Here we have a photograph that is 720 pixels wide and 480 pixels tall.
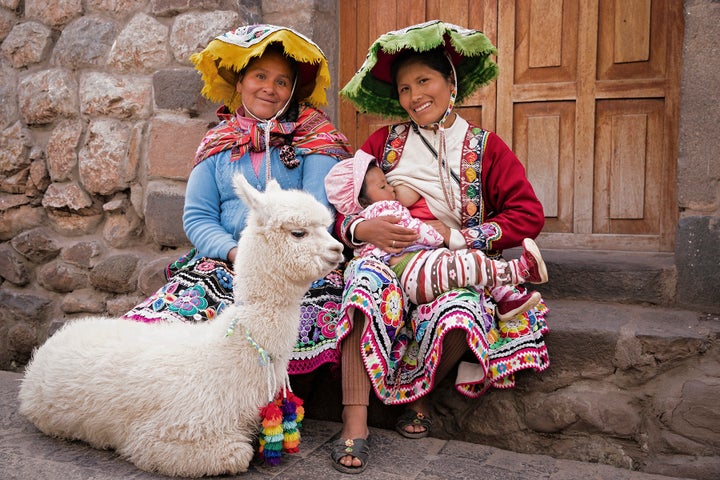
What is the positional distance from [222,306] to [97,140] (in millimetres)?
1734

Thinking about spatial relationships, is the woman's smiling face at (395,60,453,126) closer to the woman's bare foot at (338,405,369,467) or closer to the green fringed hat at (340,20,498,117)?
the green fringed hat at (340,20,498,117)

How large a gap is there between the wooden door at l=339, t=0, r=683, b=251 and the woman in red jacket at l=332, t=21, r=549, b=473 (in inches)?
26.2

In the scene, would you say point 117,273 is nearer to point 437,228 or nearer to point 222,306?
point 222,306

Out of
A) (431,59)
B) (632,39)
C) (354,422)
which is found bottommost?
(354,422)

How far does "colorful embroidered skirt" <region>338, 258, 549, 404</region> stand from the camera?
2.20 metres

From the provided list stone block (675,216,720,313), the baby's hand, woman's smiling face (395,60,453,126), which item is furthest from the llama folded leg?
stone block (675,216,720,313)

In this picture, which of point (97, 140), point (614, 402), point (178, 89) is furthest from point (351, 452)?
point (97, 140)

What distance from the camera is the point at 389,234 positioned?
2371 millimetres

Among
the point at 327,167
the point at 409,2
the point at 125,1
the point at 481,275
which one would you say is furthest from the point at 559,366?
the point at 125,1

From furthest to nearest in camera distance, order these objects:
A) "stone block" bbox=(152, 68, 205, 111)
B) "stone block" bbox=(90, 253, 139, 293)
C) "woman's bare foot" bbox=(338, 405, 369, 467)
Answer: "stone block" bbox=(90, 253, 139, 293), "stone block" bbox=(152, 68, 205, 111), "woman's bare foot" bbox=(338, 405, 369, 467)

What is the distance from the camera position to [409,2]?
3.50 m

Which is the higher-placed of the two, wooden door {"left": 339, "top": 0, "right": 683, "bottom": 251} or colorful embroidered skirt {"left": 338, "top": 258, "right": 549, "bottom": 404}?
wooden door {"left": 339, "top": 0, "right": 683, "bottom": 251}

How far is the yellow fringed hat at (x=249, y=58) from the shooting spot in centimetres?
271

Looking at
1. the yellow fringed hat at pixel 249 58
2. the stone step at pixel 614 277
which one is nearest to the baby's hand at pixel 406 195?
the yellow fringed hat at pixel 249 58
